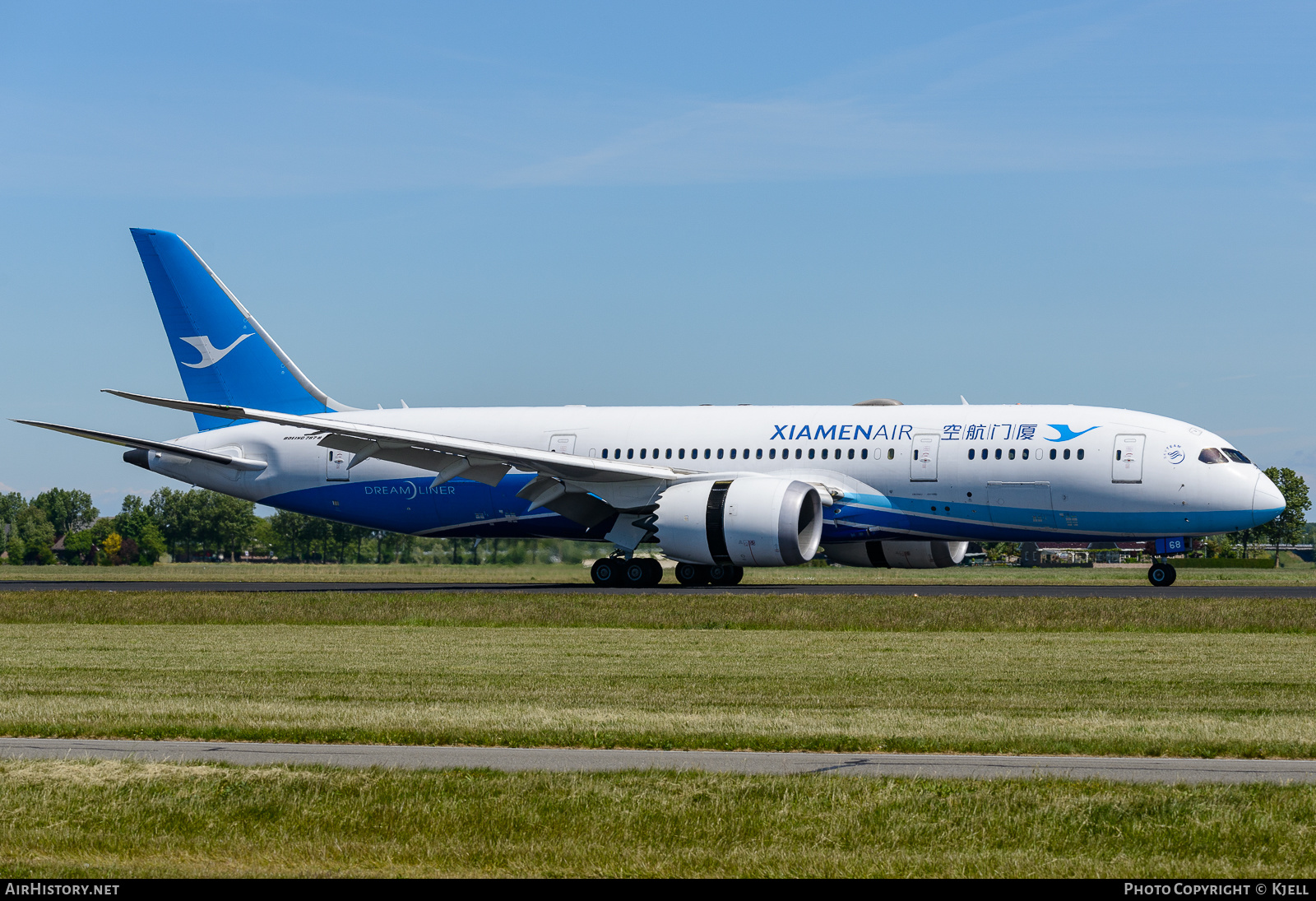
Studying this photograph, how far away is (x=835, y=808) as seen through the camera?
31.4 feet

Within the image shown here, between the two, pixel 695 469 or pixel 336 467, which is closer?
pixel 695 469

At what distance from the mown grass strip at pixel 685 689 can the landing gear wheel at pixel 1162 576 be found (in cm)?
1310

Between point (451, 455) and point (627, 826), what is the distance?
28.0 metres

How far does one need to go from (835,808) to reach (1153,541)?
28.3 metres

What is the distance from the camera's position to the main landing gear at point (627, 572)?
121 feet

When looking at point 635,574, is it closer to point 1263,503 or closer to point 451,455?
point 451,455

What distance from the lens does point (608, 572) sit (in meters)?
37.7

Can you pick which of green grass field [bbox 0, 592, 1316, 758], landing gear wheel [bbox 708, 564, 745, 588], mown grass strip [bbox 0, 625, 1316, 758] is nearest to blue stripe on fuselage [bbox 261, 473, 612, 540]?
landing gear wheel [bbox 708, 564, 745, 588]

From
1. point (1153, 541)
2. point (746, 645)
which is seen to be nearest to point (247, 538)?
point (1153, 541)

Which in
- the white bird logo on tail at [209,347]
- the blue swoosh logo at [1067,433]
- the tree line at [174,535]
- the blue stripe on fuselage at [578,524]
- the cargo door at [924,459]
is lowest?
the tree line at [174,535]

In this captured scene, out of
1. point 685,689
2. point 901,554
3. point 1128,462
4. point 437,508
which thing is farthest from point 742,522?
point 685,689

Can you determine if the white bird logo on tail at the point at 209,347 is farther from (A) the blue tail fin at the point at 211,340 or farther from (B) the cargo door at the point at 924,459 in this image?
(B) the cargo door at the point at 924,459

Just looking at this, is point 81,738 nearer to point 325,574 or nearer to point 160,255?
point 160,255

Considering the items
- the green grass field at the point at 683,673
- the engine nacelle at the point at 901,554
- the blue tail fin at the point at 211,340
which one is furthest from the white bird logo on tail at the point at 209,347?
the engine nacelle at the point at 901,554
